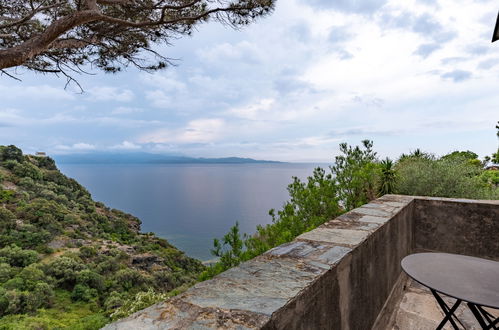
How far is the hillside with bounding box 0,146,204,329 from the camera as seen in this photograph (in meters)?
22.5

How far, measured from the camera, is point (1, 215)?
30312mm

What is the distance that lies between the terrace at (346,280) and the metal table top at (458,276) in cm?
32

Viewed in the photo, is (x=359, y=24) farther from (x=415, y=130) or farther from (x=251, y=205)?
(x=251, y=205)

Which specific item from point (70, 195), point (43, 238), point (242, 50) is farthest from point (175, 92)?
point (70, 195)

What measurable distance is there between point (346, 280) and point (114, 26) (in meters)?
6.71

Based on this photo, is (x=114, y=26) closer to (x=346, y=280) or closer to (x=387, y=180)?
(x=346, y=280)

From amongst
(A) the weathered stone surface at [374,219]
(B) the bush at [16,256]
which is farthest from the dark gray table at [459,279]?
(B) the bush at [16,256]

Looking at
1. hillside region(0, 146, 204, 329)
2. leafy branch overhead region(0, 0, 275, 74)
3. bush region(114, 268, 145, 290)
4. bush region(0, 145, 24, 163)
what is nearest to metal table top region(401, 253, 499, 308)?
leafy branch overhead region(0, 0, 275, 74)

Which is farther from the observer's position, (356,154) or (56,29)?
(356,154)

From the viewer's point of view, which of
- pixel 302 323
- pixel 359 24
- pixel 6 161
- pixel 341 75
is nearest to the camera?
pixel 302 323

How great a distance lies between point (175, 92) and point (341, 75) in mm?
20284

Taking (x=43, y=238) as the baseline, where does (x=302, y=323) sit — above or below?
above

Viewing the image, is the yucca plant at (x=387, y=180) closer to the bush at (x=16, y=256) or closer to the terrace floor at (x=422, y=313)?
the terrace floor at (x=422, y=313)

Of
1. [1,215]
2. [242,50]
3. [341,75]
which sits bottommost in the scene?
[1,215]
